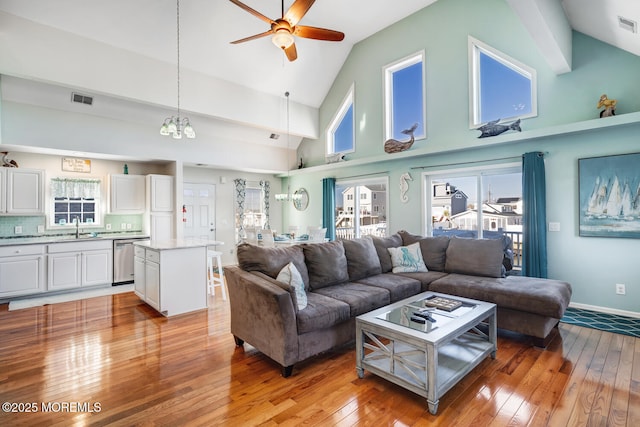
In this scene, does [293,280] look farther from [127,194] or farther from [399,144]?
[127,194]

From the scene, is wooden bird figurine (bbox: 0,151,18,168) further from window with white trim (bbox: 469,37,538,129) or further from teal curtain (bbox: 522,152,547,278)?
teal curtain (bbox: 522,152,547,278)

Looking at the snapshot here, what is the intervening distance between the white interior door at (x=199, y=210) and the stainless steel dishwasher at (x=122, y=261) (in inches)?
54.8

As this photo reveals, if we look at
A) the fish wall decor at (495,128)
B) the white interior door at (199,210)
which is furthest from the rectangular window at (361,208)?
the white interior door at (199,210)

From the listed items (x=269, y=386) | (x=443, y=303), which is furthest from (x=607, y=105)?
(x=269, y=386)

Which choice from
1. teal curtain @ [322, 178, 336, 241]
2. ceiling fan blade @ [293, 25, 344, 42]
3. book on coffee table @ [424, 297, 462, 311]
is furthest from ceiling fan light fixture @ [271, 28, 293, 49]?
teal curtain @ [322, 178, 336, 241]

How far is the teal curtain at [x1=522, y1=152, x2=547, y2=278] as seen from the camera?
14.0ft

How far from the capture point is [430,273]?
402cm

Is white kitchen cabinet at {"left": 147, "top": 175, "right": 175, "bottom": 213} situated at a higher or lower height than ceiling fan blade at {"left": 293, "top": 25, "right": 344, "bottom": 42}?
lower

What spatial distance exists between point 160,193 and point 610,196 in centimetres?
714

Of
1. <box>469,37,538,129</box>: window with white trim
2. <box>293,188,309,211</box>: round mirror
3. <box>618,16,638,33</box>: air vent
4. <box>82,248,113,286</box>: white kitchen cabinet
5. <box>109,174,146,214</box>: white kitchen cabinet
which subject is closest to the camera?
<box>618,16,638,33</box>: air vent

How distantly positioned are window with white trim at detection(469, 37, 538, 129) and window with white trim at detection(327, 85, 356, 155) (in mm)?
2644

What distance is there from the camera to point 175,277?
13.1 feet

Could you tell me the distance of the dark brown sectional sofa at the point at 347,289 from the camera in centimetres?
254

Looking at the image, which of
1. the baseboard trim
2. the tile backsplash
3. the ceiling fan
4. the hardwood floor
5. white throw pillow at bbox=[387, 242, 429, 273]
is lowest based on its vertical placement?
the hardwood floor
